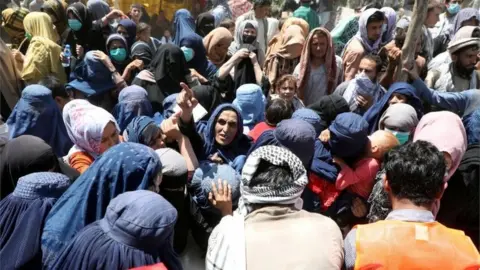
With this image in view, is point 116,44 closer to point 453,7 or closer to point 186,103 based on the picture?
point 186,103

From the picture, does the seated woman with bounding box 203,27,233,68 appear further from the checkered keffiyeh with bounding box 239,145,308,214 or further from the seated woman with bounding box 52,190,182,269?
the seated woman with bounding box 52,190,182,269

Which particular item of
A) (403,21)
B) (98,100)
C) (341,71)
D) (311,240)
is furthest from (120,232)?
(403,21)

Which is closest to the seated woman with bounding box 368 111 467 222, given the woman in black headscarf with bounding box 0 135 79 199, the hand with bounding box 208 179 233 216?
the hand with bounding box 208 179 233 216

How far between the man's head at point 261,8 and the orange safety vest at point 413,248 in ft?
15.3

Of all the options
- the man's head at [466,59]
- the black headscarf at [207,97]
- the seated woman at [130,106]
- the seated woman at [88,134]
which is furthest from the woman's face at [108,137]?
the man's head at [466,59]

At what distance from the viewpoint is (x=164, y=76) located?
4.38 meters

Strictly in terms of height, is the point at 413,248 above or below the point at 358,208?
above

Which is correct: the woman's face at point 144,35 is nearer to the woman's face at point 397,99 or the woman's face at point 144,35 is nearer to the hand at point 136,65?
the hand at point 136,65

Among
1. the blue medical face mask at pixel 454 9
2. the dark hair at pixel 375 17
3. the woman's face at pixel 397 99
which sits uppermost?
the dark hair at pixel 375 17

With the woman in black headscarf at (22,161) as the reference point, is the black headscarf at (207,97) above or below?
below

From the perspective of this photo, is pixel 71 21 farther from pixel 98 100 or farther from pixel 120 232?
pixel 120 232

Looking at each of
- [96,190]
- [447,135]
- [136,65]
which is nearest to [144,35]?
[136,65]

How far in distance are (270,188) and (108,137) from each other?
1437 mm

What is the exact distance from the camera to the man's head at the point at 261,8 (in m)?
5.89
